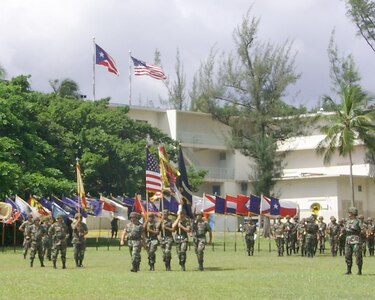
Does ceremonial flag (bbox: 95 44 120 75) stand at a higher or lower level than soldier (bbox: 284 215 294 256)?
higher

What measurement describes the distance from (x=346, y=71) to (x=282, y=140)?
7.95 metres

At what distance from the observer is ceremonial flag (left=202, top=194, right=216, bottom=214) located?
43906 millimetres

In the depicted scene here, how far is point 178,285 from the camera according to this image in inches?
768

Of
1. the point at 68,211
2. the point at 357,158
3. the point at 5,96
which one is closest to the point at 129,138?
the point at 5,96

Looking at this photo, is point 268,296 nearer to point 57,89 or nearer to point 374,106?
point 374,106

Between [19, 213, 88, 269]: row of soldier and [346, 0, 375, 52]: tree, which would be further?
[346, 0, 375, 52]: tree

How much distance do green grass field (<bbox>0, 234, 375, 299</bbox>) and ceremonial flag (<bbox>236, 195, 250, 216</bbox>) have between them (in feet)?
44.5

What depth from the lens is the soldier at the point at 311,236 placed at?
34844 millimetres

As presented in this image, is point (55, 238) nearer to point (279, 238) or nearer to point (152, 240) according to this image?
point (152, 240)

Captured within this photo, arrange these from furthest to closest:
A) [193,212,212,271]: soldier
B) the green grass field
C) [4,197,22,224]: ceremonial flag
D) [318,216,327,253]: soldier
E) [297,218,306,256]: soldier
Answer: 1. [318,216,327,253]: soldier
2. [4,197,22,224]: ceremonial flag
3. [297,218,306,256]: soldier
4. [193,212,212,271]: soldier
5. the green grass field

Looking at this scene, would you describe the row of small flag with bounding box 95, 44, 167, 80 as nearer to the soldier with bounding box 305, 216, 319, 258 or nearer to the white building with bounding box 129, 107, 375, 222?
the white building with bounding box 129, 107, 375, 222

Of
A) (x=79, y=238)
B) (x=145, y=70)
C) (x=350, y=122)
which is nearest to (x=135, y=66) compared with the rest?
(x=145, y=70)

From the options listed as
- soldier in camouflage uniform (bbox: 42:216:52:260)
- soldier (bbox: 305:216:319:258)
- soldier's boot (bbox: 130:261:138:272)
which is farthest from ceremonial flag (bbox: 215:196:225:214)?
soldier's boot (bbox: 130:261:138:272)

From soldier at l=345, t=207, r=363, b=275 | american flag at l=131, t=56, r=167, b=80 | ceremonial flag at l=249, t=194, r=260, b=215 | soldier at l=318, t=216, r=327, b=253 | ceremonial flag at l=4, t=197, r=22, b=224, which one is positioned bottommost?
soldier at l=345, t=207, r=363, b=275
